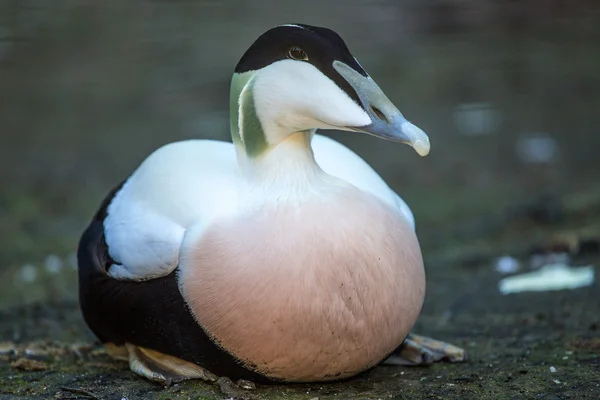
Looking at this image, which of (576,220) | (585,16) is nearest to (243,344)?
(576,220)

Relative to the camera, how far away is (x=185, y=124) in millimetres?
8141

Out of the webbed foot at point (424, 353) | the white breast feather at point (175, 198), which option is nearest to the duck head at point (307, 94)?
the white breast feather at point (175, 198)

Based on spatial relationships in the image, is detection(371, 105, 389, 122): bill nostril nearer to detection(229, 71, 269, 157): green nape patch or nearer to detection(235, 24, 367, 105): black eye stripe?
detection(235, 24, 367, 105): black eye stripe

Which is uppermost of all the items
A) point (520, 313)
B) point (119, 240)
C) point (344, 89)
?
point (344, 89)

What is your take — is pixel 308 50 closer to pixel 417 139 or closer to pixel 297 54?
pixel 297 54

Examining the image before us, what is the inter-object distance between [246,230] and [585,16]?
26.1ft

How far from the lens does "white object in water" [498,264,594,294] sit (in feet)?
17.2

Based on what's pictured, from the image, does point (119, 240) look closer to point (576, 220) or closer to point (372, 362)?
point (372, 362)

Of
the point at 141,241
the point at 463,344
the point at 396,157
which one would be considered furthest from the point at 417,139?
the point at 396,157

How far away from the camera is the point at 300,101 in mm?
3262

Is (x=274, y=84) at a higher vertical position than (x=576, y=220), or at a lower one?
higher

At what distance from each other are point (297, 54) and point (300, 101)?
16 centimetres

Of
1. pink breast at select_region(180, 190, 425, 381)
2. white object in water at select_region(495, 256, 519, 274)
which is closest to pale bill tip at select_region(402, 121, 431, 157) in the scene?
pink breast at select_region(180, 190, 425, 381)

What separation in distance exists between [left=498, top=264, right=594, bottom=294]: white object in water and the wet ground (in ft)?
0.33
